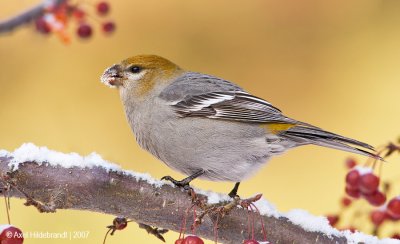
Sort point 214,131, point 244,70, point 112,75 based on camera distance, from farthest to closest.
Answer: point 244,70 < point 112,75 < point 214,131

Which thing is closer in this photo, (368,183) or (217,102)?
(368,183)

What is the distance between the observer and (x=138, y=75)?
3.19 metres

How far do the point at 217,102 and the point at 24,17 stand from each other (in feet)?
3.14

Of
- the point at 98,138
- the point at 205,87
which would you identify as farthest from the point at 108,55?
the point at 205,87

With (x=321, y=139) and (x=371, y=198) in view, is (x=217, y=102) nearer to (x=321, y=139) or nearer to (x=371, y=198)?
(x=321, y=139)

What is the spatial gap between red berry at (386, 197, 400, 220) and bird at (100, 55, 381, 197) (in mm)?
253

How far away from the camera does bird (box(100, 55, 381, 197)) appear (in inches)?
110

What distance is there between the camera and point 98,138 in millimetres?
4578

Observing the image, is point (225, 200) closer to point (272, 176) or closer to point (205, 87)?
point (205, 87)

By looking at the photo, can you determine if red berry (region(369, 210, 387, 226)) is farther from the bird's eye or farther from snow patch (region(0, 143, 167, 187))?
the bird's eye

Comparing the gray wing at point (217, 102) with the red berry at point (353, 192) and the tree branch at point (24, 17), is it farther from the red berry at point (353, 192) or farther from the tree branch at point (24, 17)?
the tree branch at point (24, 17)

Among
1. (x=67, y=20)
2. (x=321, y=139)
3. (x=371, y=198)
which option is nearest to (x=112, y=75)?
(x=67, y=20)

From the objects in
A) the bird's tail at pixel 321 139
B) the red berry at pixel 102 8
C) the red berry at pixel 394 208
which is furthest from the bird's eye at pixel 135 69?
the red berry at pixel 394 208

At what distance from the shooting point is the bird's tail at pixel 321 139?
267cm
